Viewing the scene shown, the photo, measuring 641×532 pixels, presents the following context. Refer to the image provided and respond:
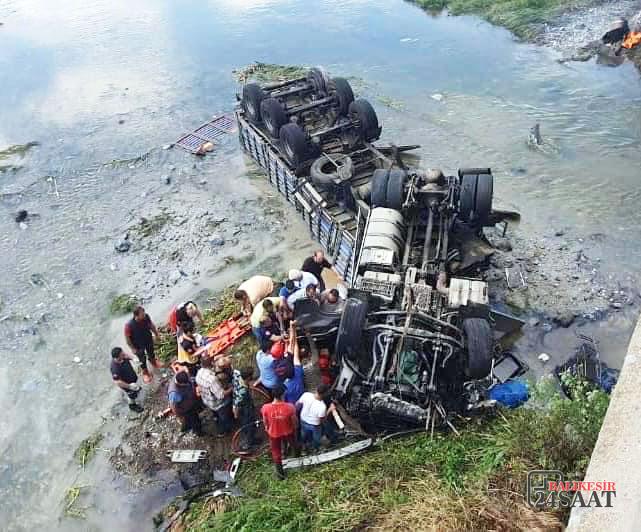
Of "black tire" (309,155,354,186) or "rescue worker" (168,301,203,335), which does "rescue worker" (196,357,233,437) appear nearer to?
"rescue worker" (168,301,203,335)

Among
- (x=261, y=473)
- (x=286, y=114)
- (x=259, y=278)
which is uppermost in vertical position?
(x=286, y=114)

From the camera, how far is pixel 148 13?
21484mm

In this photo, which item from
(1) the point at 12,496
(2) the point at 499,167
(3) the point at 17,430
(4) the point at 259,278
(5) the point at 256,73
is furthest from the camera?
(5) the point at 256,73

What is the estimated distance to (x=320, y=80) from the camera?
1097 centimetres

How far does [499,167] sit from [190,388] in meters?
8.27

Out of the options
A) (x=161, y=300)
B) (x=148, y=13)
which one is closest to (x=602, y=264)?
(x=161, y=300)

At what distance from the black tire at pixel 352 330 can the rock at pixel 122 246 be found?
5.35m

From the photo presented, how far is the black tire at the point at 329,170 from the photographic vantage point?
8836 millimetres

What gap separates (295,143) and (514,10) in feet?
42.0

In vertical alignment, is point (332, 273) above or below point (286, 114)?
below

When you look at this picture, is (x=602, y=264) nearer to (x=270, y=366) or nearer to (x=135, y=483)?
(x=270, y=366)

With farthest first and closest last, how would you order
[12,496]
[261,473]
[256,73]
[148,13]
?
[148,13]
[256,73]
[12,496]
[261,473]

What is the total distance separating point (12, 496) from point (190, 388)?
Answer: 8.16ft

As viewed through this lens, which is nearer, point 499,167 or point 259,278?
point 259,278
